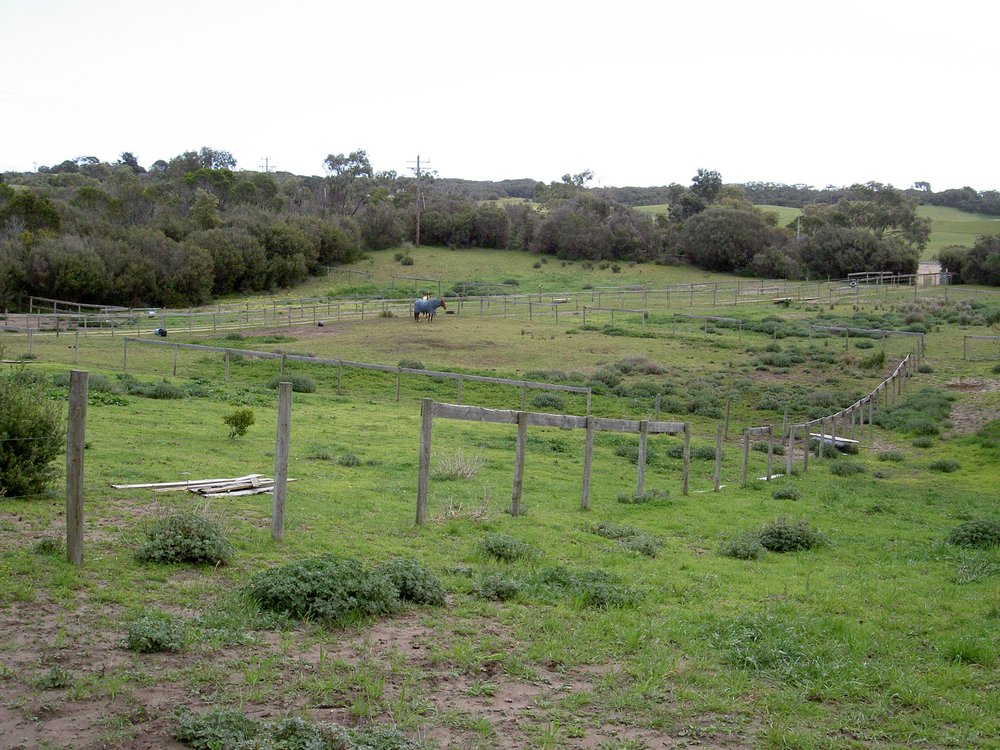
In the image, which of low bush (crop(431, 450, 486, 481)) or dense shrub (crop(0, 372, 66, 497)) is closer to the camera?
dense shrub (crop(0, 372, 66, 497))

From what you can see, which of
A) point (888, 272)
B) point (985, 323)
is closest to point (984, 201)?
point (888, 272)

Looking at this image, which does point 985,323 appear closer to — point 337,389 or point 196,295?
point 337,389

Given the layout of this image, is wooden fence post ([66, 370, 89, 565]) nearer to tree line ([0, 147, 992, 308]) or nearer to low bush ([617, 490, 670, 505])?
low bush ([617, 490, 670, 505])

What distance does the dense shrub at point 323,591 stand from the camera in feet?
25.9

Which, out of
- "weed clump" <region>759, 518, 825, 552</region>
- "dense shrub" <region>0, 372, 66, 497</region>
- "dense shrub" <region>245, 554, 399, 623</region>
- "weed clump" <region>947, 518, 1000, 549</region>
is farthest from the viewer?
"weed clump" <region>947, 518, 1000, 549</region>

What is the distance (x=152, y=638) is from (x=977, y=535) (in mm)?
11885

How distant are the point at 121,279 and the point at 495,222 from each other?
47.8 meters

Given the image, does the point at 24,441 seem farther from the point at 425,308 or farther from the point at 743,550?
the point at 425,308

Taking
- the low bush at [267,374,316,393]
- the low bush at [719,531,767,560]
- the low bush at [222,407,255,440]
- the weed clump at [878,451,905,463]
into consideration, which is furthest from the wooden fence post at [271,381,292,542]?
the weed clump at [878,451,905,463]

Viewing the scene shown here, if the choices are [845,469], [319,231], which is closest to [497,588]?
[845,469]

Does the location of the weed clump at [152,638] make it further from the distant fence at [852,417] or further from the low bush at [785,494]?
the distant fence at [852,417]

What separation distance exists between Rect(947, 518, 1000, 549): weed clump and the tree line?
53548mm

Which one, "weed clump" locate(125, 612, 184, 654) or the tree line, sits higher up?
the tree line

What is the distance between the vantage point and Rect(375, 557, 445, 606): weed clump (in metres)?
8.60
